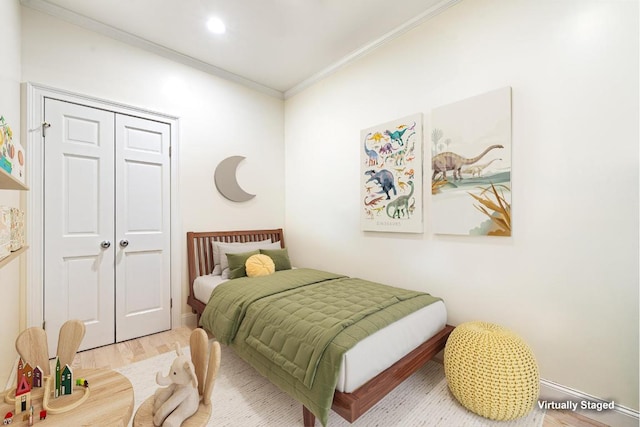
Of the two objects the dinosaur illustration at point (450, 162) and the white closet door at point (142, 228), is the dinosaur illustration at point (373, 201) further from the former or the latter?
the white closet door at point (142, 228)

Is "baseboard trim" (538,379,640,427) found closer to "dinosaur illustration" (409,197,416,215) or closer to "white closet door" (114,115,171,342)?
"dinosaur illustration" (409,197,416,215)

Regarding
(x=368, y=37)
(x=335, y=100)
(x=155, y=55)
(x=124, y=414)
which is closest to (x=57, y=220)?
(x=155, y=55)

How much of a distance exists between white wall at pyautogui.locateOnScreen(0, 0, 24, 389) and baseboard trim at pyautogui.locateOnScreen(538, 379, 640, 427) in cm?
341

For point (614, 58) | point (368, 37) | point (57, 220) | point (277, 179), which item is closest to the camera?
point (614, 58)

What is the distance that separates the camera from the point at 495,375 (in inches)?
64.8

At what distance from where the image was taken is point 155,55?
9.75 ft

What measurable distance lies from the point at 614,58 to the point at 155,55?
374 centimetres

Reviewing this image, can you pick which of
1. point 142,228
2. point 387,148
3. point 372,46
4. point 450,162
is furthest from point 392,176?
point 142,228

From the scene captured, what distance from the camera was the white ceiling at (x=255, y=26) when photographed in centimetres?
241

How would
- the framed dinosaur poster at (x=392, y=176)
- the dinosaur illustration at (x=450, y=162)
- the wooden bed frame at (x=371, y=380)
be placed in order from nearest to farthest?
1. the wooden bed frame at (x=371, y=380)
2. the dinosaur illustration at (x=450, y=162)
3. the framed dinosaur poster at (x=392, y=176)

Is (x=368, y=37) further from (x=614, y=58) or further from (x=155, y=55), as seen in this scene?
(x=155, y=55)

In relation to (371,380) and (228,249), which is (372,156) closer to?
(228,249)

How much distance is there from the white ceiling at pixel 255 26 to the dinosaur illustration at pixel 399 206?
1.52 meters

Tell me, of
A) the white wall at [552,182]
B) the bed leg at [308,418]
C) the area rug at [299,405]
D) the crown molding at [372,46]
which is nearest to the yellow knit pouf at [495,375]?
the area rug at [299,405]
